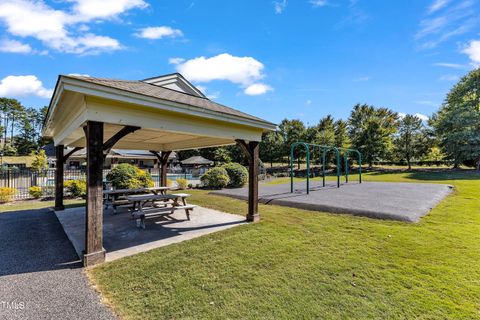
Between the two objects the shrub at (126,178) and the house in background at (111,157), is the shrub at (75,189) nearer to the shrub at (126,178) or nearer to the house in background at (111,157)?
the shrub at (126,178)

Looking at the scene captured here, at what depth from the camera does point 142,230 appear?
5.68 m

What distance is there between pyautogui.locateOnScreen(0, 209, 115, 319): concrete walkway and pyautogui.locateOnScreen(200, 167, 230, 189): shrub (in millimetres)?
9389

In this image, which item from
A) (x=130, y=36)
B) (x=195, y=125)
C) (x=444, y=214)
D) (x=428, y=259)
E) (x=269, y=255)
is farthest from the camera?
(x=130, y=36)

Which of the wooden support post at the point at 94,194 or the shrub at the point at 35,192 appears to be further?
the shrub at the point at 35,192

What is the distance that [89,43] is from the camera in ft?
23.6

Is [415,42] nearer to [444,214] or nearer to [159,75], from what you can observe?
[444,214]

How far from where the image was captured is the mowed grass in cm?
264

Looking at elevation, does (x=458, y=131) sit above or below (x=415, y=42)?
below

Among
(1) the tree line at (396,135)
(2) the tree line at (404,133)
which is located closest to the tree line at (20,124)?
(1) the tree line at (396,135)

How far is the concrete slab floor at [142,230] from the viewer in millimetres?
4652

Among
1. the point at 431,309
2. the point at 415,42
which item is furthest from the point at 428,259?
the point at 415,42

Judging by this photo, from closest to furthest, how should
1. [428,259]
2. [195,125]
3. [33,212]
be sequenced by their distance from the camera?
[428,259], [195,125], [33,212]

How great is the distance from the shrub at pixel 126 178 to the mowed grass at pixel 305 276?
7.44 metres

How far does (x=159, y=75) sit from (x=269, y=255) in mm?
6083
